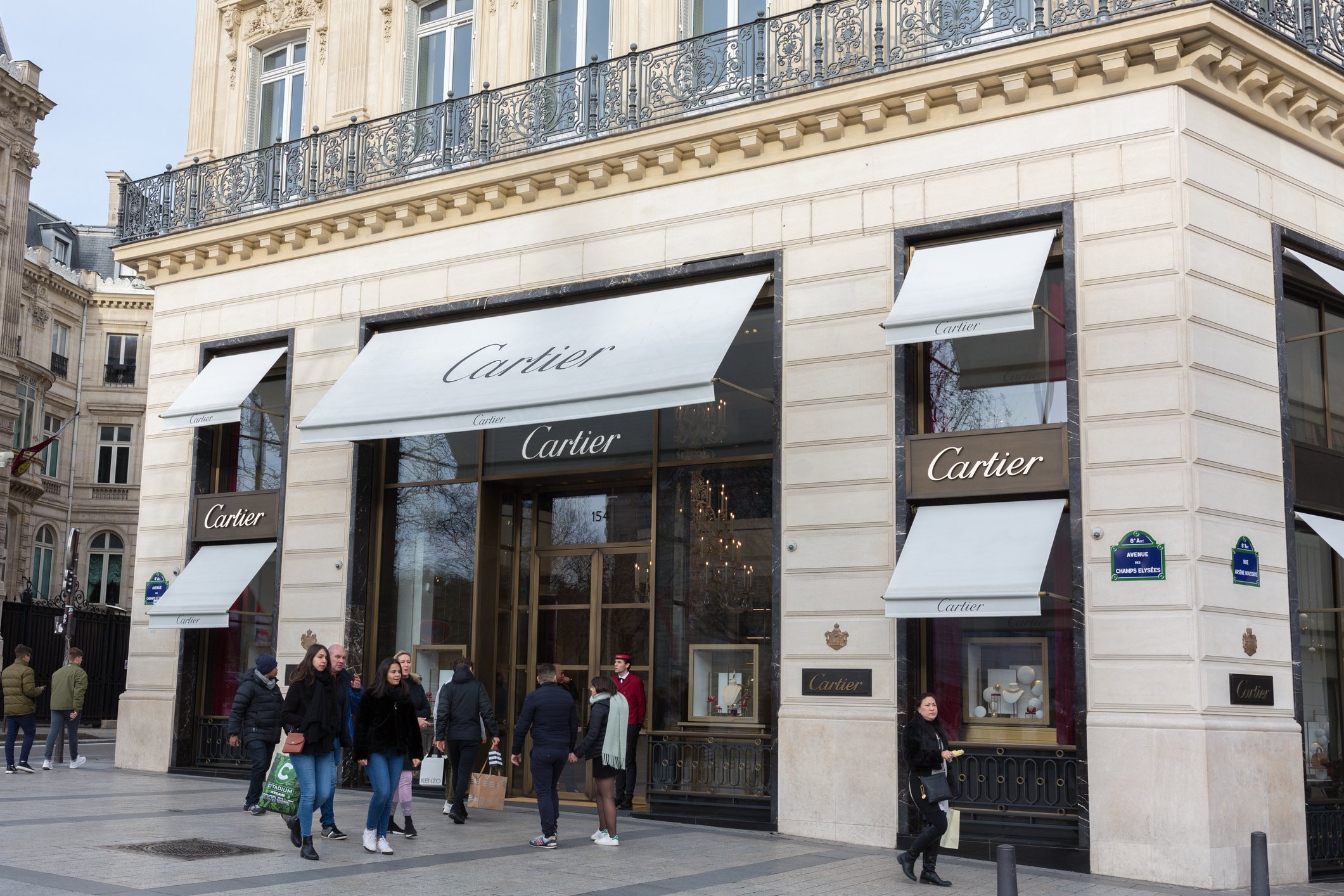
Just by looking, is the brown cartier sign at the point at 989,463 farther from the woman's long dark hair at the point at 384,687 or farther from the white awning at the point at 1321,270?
the woman's long dark hair at the point at 384,687

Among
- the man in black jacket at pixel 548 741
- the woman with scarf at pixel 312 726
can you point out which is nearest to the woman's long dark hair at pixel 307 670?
the woman with scarf at pixel 312 726

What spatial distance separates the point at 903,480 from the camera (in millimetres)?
13281

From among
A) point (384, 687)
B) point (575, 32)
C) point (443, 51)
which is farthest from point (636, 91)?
point (384, 687)

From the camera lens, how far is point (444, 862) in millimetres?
10930

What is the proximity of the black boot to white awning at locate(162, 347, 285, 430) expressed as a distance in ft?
24.8

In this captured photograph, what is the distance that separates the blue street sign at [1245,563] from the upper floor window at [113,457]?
48.6 meters

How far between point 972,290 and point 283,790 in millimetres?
7453

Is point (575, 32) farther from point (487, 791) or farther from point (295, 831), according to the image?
point (295, 831)

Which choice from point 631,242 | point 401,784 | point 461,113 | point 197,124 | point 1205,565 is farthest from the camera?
point 197,124

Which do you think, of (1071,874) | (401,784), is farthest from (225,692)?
(1071,874)

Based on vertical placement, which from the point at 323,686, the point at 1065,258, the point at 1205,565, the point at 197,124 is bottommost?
the point at 323,686

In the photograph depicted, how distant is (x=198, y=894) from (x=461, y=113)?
10.8 meters

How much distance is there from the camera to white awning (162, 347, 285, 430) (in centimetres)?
1795

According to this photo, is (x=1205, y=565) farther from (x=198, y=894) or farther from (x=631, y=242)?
(x=198, y=894)
